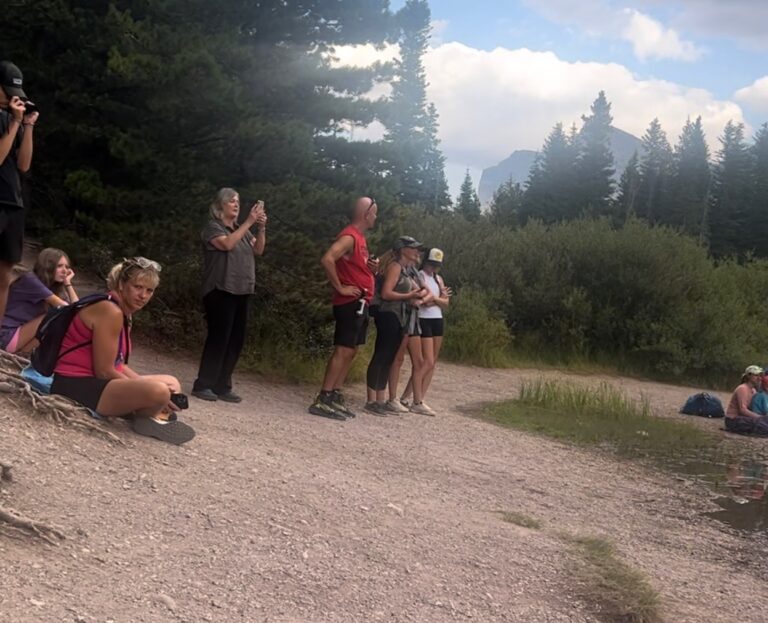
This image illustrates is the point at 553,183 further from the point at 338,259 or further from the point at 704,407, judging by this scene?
the point at 338,259

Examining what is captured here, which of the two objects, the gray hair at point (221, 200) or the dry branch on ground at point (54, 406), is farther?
the gray hair at point (221, 200)

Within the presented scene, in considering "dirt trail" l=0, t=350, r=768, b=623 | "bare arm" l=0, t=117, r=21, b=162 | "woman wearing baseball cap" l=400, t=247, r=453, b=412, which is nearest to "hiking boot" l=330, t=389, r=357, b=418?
"dirt trail" l=0, t=350, r=768, b=623

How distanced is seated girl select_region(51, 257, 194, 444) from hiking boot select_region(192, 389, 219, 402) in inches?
90.1

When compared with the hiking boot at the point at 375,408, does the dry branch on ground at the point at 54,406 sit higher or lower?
higher

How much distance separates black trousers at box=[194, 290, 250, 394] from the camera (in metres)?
7.51

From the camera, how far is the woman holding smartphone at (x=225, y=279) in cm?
741

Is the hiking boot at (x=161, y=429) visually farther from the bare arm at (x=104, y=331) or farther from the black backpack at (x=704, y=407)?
the black backpack at (x=704, y=407)

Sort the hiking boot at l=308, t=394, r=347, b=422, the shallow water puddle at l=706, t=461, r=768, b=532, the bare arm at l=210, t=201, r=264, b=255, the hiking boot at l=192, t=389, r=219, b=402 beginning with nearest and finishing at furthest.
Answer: the shallow water puddle at l=706, t=461, r=768, b=532, the bare arm at l=210, t=201, r=264, b=255, the hiking boot at l=192, t=389, r=219, b=402, the hiking boot at l=308, t=394, r=347, b=422

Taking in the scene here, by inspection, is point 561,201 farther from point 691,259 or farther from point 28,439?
point 28,439

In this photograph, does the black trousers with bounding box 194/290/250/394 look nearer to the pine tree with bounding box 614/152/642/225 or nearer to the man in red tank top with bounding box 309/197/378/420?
the man in red tank top with bounding box 309/197/378/420

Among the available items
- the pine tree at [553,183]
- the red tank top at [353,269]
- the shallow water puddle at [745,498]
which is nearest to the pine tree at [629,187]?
the pine tree at [553,183]

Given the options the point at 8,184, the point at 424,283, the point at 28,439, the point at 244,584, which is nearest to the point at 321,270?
the point at 424,283

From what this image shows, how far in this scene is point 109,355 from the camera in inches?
205

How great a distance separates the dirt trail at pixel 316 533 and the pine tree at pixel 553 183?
57091 millimetres
